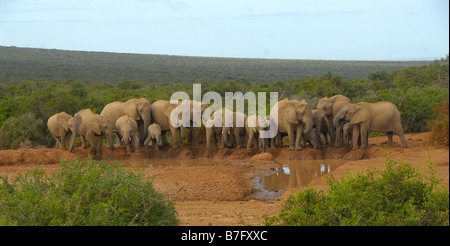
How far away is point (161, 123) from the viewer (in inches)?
731

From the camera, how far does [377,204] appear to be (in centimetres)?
645

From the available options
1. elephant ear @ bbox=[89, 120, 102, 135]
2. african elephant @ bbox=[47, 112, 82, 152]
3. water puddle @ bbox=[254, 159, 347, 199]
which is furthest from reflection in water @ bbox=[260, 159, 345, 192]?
african elephant @ bbox=[47, 112, 82, 152]

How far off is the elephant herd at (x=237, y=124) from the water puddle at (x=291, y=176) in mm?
1169

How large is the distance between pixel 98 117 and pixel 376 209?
1161 cm

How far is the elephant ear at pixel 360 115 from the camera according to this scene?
16.1 meters

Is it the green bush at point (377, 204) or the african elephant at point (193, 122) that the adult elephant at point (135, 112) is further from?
the green bush at point (377, 204)

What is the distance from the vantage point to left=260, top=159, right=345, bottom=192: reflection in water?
12491mm

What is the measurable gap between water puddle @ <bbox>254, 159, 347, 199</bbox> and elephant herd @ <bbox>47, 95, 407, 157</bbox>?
1.17 metres

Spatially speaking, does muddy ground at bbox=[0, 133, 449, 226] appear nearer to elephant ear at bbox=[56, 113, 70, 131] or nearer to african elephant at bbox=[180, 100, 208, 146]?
elephant ear at bbox=[56, 113, 70, 131]

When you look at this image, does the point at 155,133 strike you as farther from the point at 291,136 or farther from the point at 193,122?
the point at 291,136

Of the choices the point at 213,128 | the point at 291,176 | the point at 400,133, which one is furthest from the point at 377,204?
the point at 213,128

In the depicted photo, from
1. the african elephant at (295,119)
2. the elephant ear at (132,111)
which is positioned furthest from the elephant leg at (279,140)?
the elephant ear at (132,111)
